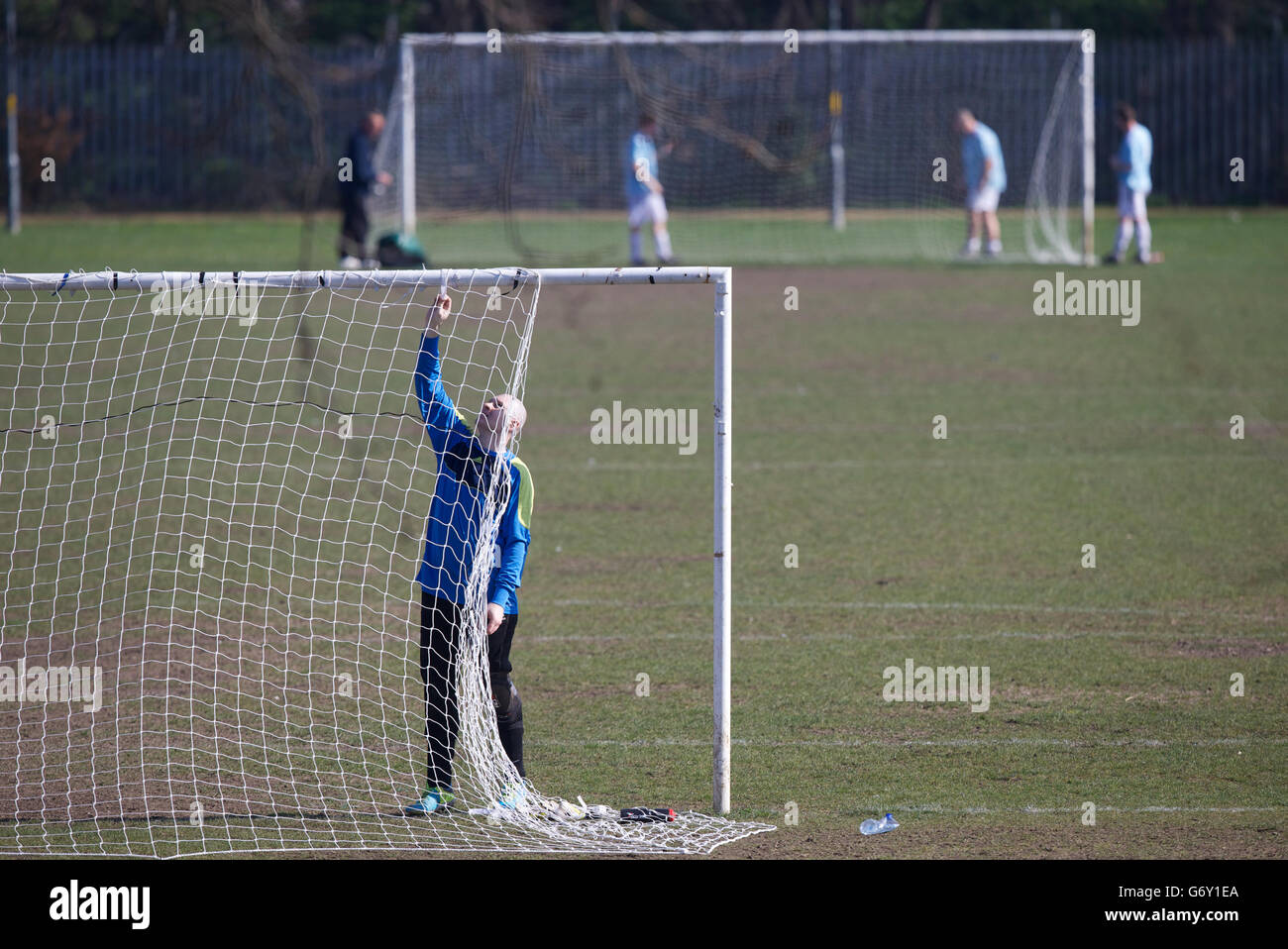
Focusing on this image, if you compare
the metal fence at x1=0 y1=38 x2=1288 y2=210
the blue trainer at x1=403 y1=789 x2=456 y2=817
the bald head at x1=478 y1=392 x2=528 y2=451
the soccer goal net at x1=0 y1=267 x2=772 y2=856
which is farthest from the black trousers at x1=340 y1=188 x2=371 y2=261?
the blue trainer at x1=403 y1=789 x2=456 y2=817

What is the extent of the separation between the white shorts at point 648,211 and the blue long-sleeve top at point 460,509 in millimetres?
17538

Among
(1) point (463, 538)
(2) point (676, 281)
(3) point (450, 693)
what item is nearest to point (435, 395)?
(1) point (463, 538)

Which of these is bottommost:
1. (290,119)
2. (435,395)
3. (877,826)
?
(877,826)

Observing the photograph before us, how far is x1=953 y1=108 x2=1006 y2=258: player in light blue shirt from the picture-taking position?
23.5m

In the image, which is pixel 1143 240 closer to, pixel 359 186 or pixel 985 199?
pixel 985 199

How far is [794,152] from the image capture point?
2762 centimetres

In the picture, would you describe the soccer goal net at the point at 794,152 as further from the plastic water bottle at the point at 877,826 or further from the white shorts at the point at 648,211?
the plastic water bottle at the point at 877,826

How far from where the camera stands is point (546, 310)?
814 inches

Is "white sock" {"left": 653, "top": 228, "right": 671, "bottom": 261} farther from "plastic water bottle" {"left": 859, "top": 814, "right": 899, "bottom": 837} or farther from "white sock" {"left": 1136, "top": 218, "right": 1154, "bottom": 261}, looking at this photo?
"plastic water bottle" {"left": 859, "top": 814, "right": 899, "bottom": 837}

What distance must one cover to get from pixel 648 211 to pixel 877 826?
18459 millimetres

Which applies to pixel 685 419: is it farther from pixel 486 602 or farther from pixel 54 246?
pixel 54 246

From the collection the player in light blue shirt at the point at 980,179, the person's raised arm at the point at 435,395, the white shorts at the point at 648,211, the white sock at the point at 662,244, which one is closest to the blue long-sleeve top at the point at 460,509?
the person's raised arm at the point at 435,395

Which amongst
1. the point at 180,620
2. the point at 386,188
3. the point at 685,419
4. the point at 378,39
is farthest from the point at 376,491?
the point at 378,39

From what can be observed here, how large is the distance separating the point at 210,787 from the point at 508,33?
4.18 metres
